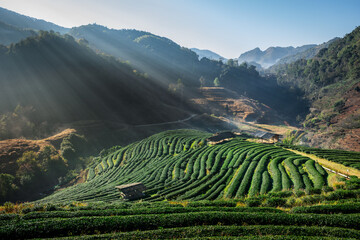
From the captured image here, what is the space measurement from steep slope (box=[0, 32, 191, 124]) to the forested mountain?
7992cm

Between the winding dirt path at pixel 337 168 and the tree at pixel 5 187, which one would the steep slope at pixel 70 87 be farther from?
the winding dirt path at pixel 337 168

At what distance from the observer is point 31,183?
46.8 m

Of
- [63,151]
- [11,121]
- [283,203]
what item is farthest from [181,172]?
[11,121]

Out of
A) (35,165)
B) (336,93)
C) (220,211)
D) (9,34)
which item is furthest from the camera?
(9,34)

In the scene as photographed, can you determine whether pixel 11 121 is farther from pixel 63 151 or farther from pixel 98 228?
pixel 98 228

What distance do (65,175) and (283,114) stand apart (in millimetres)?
163257

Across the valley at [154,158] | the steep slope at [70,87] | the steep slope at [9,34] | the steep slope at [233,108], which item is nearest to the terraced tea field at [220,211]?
the valley at [154,158]

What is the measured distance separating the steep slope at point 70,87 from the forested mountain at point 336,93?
79915 millimetres

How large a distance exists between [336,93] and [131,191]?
165 metres

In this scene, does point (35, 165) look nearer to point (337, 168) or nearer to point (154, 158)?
point (154, 158)

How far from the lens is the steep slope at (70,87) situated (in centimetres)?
9138

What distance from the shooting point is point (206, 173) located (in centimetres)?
3369

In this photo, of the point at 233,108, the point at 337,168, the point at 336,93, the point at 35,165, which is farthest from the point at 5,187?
→ the point at 336,93

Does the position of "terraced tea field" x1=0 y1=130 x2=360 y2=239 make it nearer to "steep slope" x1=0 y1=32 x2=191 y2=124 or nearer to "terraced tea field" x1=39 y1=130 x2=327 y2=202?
"terraced tea field" x1=39 y1=130 x2=327 y2=202
